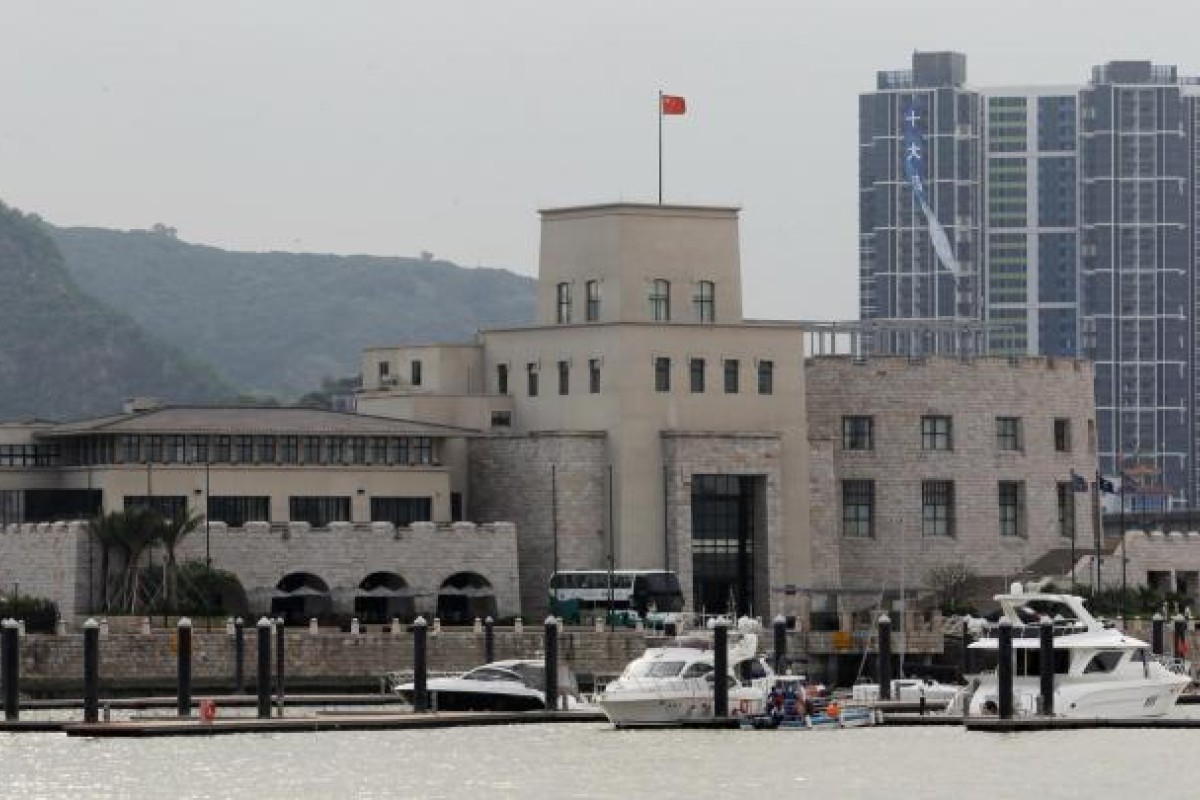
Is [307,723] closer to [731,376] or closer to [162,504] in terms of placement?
[162,504]

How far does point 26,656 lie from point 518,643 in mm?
16419

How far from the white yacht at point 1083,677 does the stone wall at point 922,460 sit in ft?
142

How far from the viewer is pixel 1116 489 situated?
166000mm

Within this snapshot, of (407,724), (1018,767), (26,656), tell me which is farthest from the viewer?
(26,656)

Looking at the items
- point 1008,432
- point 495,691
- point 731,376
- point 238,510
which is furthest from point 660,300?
point 495,691

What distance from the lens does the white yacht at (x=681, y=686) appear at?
352 feet

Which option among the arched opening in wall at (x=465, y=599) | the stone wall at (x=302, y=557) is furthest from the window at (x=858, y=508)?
the arched opening in wall at (x=465, y=599)

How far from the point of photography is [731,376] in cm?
15075

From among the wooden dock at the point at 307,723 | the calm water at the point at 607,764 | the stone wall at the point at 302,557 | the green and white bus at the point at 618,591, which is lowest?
the calm water at the point at 607,764

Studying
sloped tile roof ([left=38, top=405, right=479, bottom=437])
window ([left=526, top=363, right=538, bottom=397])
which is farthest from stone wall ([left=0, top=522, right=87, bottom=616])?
window ([left=526, top=363, right=538, bottom=397])

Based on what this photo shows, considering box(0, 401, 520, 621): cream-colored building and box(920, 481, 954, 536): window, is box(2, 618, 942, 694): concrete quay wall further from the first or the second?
box(920, 481, 954, 536): window

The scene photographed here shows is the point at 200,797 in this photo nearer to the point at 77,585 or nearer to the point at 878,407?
the point at 77,585

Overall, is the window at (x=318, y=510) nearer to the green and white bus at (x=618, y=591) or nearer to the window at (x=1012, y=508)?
the green and white bus at (x=618, y=591)

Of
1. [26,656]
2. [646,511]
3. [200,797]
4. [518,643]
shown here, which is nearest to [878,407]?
[646,511]
